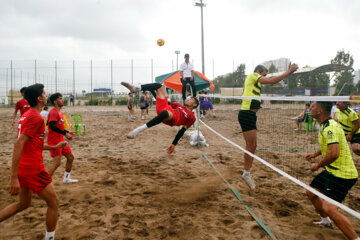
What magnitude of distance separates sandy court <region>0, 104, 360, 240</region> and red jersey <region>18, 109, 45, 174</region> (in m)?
1.10

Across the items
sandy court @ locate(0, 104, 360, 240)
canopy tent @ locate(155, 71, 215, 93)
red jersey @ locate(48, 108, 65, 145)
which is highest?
canopy tent @ locate(155, 71, 215, 93)

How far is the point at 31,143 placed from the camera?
107 inches

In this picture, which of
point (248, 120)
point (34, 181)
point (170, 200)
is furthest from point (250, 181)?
point (34, 181)

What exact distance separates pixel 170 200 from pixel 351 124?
4128 mm

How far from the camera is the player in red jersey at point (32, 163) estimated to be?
2.61 metres

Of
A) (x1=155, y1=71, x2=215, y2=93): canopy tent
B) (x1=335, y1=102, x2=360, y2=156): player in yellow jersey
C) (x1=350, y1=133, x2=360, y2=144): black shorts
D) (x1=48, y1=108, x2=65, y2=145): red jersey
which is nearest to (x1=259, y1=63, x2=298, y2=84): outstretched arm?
(x1=335, y1=102, x2=360, y2=156): player in yellow jersey

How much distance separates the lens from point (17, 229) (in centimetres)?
330

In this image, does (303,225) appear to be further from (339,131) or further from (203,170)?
(203,170)

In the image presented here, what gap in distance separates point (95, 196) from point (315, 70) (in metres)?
21.4

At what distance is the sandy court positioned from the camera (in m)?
3.29

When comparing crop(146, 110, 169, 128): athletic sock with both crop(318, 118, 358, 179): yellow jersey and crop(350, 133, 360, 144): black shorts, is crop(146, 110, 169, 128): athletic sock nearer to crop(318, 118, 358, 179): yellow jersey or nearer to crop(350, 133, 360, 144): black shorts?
crop(318, 118, 358, 179): yellow jersey

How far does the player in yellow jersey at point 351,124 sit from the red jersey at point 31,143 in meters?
5.49

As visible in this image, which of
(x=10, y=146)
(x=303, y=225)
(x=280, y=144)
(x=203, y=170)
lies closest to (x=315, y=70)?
(x=280, y=144)

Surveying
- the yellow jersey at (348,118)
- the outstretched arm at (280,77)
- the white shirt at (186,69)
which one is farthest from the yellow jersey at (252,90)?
the white shirt at (186,69)
